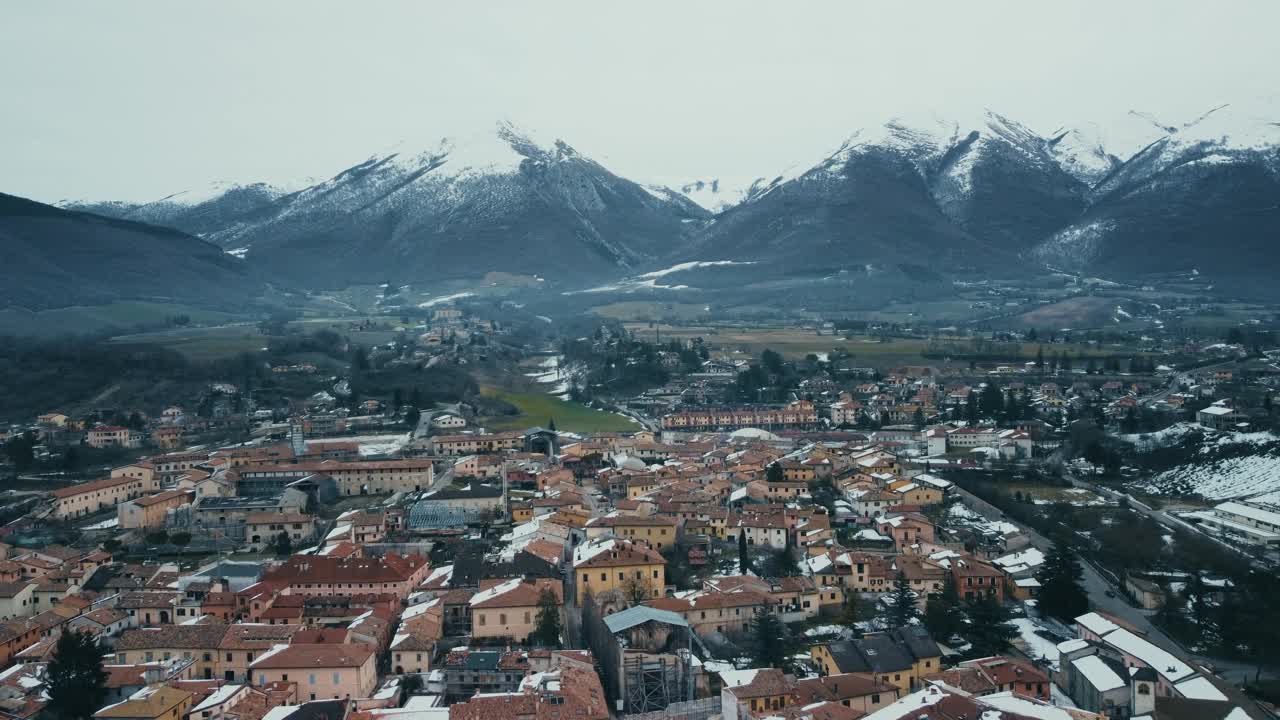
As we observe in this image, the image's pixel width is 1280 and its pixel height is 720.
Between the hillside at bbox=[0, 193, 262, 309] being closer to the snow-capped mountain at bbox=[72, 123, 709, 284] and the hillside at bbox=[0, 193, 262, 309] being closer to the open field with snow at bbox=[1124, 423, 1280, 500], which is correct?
the snow-capped mountain at bbox=[72, 123, 709, 284]

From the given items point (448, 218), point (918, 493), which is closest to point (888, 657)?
point (918, 493)

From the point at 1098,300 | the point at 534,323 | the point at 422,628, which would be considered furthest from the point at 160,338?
the point at 1098,300

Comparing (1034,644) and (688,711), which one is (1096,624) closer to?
(1034,644)

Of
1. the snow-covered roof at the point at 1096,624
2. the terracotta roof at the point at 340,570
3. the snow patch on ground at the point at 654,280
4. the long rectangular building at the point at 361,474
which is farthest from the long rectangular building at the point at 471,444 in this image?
the snow patch on ground at the point at 654,280

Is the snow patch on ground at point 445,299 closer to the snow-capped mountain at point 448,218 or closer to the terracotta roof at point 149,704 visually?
the snow-capped mountain at point 448,218

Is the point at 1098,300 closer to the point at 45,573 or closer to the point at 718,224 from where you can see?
the point at 718,224

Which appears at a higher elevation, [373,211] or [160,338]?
[373,211]

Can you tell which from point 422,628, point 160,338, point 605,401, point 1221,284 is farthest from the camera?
point 1221,284

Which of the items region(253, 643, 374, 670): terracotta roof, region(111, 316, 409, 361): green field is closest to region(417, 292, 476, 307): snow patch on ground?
region(111, 316, 409, 361): green field
